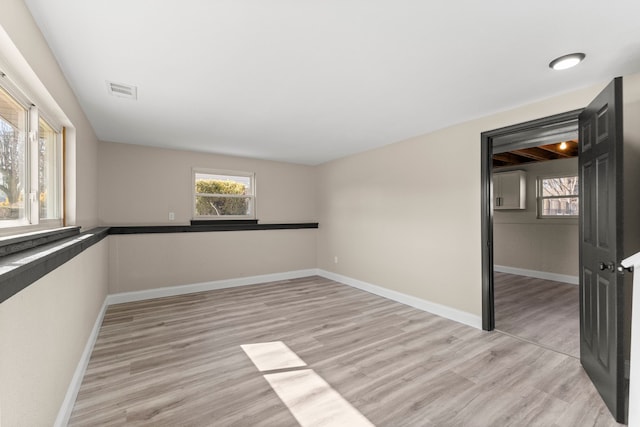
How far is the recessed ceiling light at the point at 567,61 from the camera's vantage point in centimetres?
197

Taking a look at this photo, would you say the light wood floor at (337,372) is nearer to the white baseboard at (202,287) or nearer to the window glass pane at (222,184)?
the white baseboard at (202,287)

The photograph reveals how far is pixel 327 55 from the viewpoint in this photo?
196cm

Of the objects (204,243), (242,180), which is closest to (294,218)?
(242,180)

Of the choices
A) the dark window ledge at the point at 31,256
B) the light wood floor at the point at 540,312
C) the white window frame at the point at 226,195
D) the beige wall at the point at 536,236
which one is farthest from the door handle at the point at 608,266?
the white window frame at the point at 226,195

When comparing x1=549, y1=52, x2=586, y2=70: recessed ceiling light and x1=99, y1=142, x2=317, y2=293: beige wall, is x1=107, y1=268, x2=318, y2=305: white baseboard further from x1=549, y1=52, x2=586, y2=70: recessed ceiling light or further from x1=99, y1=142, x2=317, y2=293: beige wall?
x1=549, y1=52, x2=586, y2=70: recessed ceiling light

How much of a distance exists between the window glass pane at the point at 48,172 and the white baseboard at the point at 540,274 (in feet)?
23.9

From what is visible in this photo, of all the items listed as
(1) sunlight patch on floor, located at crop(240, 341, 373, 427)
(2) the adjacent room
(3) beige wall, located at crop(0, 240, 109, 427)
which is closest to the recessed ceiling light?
(2) the adjacent room

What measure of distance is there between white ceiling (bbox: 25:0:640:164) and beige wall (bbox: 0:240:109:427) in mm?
1402

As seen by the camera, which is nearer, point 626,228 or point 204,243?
point 626,228

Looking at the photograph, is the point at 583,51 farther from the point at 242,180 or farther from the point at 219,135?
the point at 242,180

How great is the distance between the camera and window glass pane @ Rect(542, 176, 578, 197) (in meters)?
5.46

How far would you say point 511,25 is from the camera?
165cm

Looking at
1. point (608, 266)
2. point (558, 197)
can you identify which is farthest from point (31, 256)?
point (558, 197)

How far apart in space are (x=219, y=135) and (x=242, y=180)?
154 centimetres
